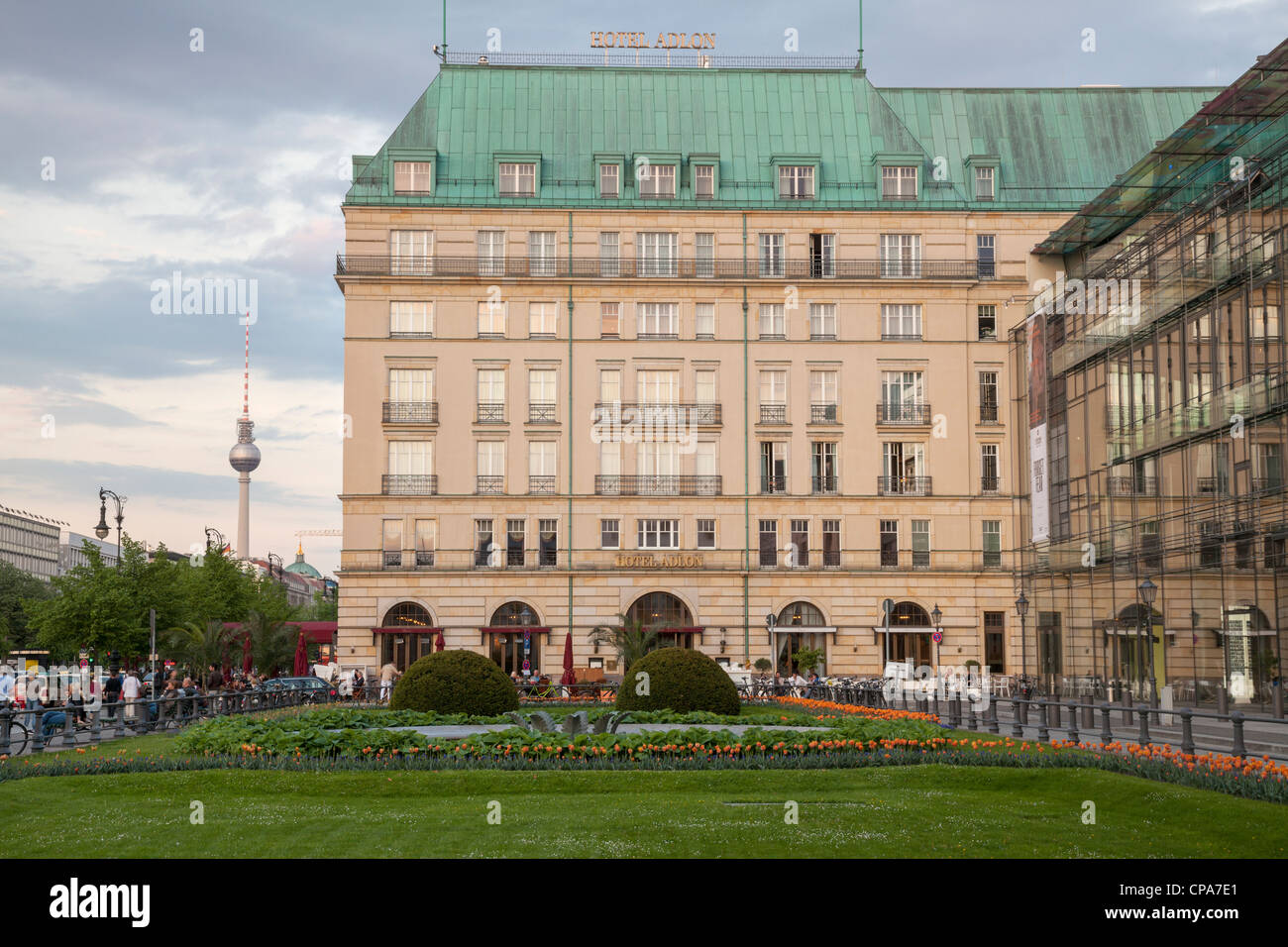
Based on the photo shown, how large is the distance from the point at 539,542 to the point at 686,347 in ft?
42.4

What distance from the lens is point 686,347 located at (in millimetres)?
70125

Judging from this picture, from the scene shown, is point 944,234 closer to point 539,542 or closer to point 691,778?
point 539,542

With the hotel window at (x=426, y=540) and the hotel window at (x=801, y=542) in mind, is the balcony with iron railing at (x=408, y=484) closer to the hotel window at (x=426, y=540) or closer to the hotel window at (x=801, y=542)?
the hotel window at (x=426, y=540)

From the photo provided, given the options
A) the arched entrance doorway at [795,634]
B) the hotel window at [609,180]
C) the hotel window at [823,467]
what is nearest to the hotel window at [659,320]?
the hotel window at [609,180]

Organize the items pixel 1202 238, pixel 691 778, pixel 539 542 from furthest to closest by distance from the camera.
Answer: pixel 539 542, pixel 1202 238, pixel 691 778

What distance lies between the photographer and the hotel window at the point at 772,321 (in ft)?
231

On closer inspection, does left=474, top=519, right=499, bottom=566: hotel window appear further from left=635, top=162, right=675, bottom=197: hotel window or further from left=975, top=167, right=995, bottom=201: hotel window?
left=975, top=167, right=995, bottom=201: hotel window

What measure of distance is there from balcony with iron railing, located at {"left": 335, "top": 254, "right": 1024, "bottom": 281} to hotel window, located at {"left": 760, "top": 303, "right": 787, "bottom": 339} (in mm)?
1623

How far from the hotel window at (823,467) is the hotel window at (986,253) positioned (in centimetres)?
1259

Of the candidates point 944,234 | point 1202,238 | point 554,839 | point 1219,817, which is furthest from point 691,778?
point 944,234

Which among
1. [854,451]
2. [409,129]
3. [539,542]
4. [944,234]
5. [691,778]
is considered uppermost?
[409,129]

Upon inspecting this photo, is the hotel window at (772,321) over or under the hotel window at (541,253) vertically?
under

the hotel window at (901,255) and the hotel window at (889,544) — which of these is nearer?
the hotel window at (889,544)

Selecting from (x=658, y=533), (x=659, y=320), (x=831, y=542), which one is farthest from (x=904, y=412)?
(x=658, y=533)
